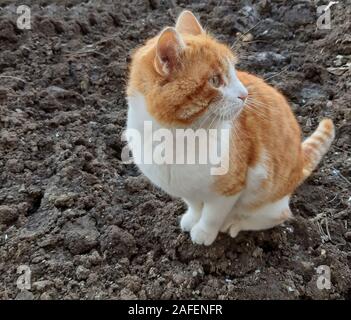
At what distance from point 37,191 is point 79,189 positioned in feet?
0.63

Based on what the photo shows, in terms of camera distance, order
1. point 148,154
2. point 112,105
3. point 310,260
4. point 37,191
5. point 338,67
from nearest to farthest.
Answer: point 148,154
point 310,260
point 37,191
point 112,105
point 338,67

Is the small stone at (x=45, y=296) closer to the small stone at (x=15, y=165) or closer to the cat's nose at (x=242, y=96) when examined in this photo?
the small stone at (x=15, y=165)

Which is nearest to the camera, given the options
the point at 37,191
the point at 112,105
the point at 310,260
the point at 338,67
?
the point at 310,260

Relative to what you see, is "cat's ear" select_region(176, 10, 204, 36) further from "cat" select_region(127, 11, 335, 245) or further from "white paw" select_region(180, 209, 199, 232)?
"white paw" select_region(180, 209, 199, 232)

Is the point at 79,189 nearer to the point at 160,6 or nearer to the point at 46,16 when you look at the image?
the point at 46,16

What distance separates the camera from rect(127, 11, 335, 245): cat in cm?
179

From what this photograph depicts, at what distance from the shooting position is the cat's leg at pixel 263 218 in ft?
7.38

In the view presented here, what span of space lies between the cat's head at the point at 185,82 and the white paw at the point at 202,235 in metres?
0.58

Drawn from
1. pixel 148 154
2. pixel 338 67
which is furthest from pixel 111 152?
pixel 338 67

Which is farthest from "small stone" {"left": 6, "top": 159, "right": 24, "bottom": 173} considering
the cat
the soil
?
the cat

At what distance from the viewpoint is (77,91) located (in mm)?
3115

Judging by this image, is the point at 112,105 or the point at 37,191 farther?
the point at 112,105

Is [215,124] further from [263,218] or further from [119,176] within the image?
[119,176]

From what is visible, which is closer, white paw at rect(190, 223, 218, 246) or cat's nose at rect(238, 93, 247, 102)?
cat's nose at rect(238, 93, 247, 102)
